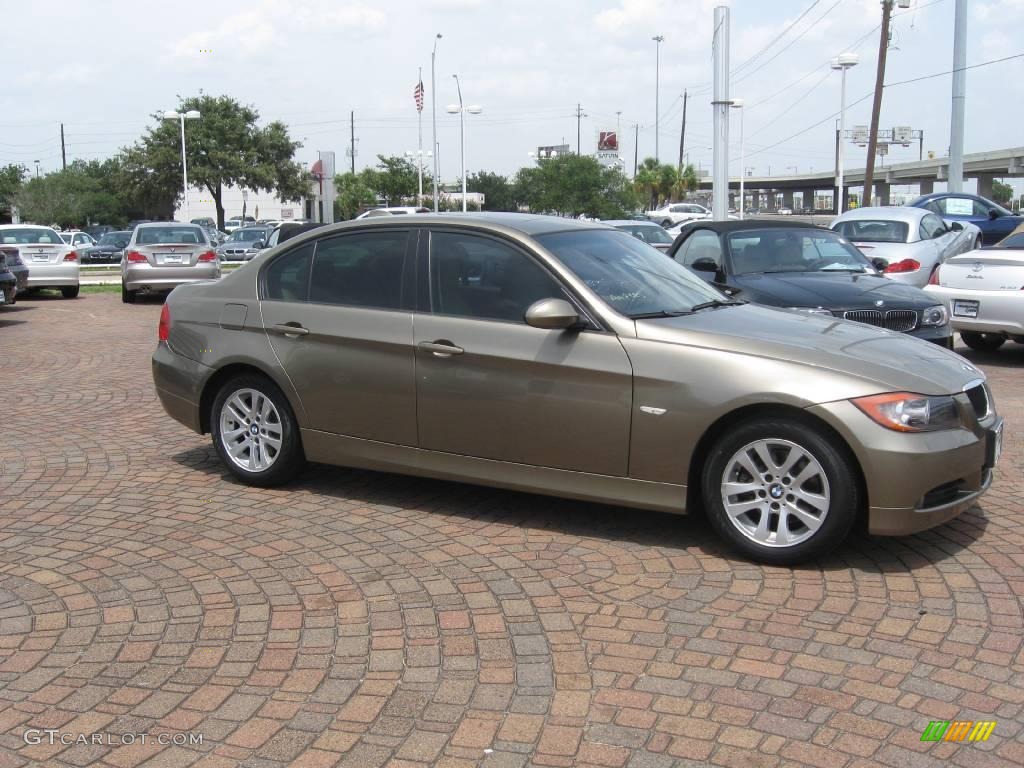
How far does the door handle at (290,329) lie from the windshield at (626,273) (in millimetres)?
1541

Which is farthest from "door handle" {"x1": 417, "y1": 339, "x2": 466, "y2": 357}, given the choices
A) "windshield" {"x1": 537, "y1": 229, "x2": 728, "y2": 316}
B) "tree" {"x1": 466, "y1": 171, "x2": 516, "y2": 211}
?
"tree" {"x1": 466, "y1": 171, "x2": 516, "y2": 211}

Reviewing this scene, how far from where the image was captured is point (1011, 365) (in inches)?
464

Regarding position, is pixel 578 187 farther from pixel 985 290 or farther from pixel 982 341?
pixel 985 290

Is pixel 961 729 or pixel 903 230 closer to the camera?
pixel 961 729

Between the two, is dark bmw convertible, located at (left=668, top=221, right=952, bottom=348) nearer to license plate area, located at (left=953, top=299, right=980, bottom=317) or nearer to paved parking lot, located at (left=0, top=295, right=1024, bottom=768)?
license plate area, located at (left=953, top=299, right=980, bottom=317)

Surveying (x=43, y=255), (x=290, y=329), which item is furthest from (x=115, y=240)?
(x=290, y=329)

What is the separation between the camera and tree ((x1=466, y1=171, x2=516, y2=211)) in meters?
62.4

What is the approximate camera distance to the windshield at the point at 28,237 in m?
21.7

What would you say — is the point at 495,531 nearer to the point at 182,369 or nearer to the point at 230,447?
the point at 230,447

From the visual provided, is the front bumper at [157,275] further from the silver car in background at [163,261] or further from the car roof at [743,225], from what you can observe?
the car roof at [743,225]

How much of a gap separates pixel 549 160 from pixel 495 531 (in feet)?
140

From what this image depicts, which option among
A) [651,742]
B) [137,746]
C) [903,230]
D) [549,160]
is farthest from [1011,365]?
A: [549,160]

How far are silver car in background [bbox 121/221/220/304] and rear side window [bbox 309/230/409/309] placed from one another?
14.4m

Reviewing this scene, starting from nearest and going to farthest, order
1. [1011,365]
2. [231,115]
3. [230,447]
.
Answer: [230,447]
[1011,365]
[231,115]
